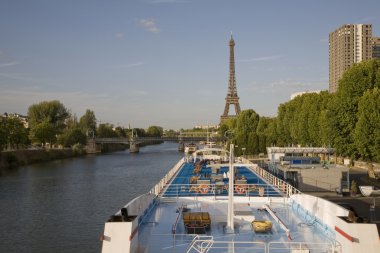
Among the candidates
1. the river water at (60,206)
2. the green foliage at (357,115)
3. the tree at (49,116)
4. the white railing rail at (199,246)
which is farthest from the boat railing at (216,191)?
the tree at (49,116)

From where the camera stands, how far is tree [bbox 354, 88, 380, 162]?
135ft

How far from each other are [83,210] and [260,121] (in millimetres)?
74402

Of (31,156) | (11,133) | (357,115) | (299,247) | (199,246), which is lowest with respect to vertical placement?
(31,156)

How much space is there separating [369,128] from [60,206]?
31.4 m

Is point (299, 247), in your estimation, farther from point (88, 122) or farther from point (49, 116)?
point (88, 122)

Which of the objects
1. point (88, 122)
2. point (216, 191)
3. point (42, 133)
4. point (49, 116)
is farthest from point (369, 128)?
point (88, 122)

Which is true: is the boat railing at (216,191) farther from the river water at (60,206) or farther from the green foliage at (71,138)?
the green foliage at (71,138)

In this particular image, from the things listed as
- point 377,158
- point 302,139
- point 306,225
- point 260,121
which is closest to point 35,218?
point 306,225

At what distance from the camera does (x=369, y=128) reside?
4184 cm

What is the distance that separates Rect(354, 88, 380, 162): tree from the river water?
78.6 ft

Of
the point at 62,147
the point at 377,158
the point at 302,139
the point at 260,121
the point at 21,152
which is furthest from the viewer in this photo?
the point at 62,147

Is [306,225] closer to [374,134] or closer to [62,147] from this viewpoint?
[374,134]

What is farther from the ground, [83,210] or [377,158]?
[377,158]

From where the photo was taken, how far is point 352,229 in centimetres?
1008
